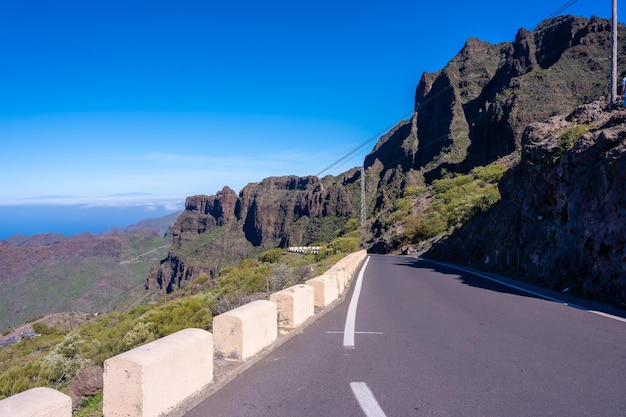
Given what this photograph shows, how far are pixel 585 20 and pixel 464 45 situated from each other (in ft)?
153

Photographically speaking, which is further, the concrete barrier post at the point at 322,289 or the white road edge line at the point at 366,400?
the concrete barrier post at the point at 322,289

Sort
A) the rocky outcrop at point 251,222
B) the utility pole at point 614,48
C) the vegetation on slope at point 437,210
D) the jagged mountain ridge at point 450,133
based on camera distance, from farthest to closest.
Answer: the rocky outcrop at point 251,222, the jagged mountain ridge at point 450,133, the vegetation on slope at point 437,210, the utility pole at point 614,48

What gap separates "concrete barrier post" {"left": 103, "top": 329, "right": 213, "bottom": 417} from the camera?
3586 millimetres

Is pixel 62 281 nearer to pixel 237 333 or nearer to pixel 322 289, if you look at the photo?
pixel 322 289

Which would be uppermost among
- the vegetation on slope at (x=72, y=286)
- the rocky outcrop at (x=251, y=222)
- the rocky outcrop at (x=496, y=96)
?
the rocky outcrop at (x=496, y=96)

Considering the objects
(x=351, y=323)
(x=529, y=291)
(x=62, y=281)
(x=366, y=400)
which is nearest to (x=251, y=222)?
(x=62, y=281)

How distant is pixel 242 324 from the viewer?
215 inches

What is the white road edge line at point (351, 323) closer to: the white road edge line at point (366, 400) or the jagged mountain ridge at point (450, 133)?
the white road edge line at point (366, 400)

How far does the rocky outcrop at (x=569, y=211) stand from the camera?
10852mm

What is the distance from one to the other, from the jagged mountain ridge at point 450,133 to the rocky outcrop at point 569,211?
2752cm

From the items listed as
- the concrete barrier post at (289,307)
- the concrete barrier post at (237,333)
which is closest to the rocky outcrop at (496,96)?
the concrete barrier post at (289,307)

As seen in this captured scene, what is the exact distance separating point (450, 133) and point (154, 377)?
99309 millimetres

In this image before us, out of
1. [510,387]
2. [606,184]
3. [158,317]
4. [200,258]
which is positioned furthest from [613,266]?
[200,258]

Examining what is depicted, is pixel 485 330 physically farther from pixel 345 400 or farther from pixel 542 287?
pixel 542 287
